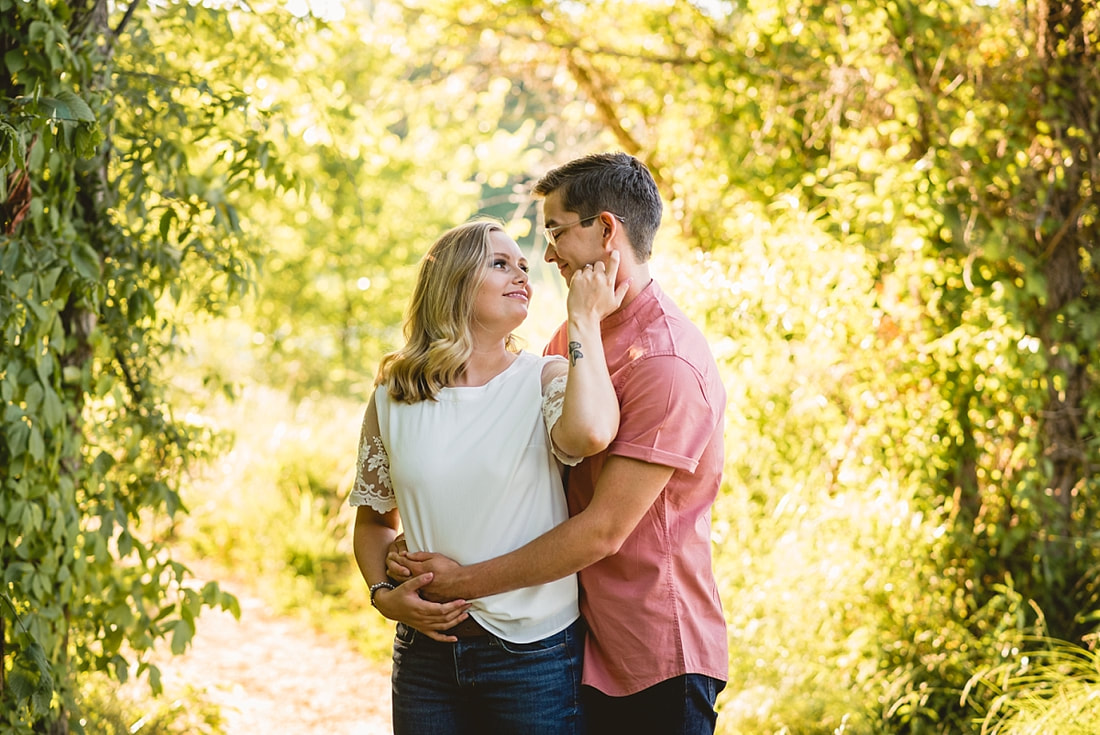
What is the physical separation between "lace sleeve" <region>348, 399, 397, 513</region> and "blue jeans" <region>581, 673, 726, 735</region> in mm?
625

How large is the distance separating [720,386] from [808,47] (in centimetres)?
305

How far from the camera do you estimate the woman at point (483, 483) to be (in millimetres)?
1938

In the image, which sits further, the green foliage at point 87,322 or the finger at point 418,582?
the green foliage at point 87,322

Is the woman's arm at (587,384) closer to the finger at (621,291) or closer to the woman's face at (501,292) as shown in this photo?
the finger at (621,291)

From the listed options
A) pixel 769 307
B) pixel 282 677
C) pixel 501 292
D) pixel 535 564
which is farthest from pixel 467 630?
pixel 282 677

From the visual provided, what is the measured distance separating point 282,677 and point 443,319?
351cm

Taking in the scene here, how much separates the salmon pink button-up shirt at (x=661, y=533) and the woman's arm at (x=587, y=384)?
0.25ft

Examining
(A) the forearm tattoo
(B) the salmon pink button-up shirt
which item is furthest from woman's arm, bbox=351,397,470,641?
(A) the forearm tattoo

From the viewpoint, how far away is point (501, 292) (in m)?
2.09

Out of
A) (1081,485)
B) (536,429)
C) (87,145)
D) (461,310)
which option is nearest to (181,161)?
(87,145)

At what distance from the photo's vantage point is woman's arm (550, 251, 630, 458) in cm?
180

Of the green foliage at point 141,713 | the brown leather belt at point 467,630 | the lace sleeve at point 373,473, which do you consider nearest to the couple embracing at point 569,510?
the brown leather belt at point 467,630

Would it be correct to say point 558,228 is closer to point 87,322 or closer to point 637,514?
point 637,514

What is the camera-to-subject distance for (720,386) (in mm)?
2021
